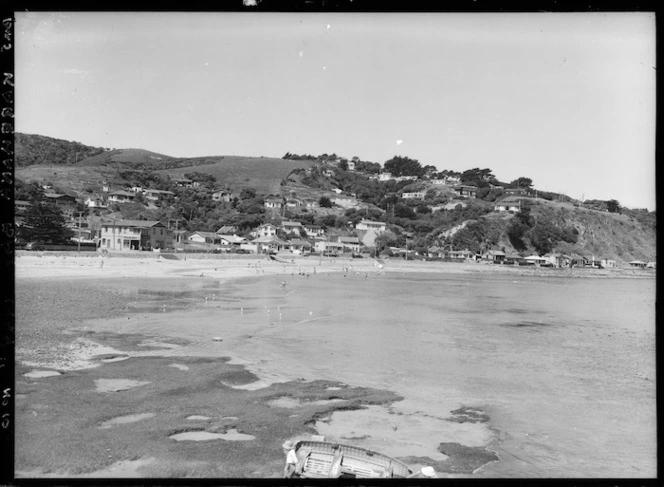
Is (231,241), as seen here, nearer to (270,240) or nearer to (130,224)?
(270,240)

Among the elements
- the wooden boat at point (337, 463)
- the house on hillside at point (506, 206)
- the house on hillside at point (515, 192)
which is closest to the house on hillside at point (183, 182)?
the house on hillside at point (506, 206)

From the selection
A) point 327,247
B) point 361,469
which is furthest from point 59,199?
point 361,469

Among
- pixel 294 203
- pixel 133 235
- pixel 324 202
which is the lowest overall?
pixel 133 235

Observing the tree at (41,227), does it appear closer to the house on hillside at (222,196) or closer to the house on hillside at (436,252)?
the house on hillside at (222,196)

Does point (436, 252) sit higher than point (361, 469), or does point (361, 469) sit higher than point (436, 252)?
point (436, 252)

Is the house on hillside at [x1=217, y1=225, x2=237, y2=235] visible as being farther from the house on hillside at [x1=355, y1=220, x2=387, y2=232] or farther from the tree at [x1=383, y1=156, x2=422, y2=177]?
the tree at [x1=383, y1=156, x2=422, y2=177]

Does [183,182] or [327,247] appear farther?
[183,182]
